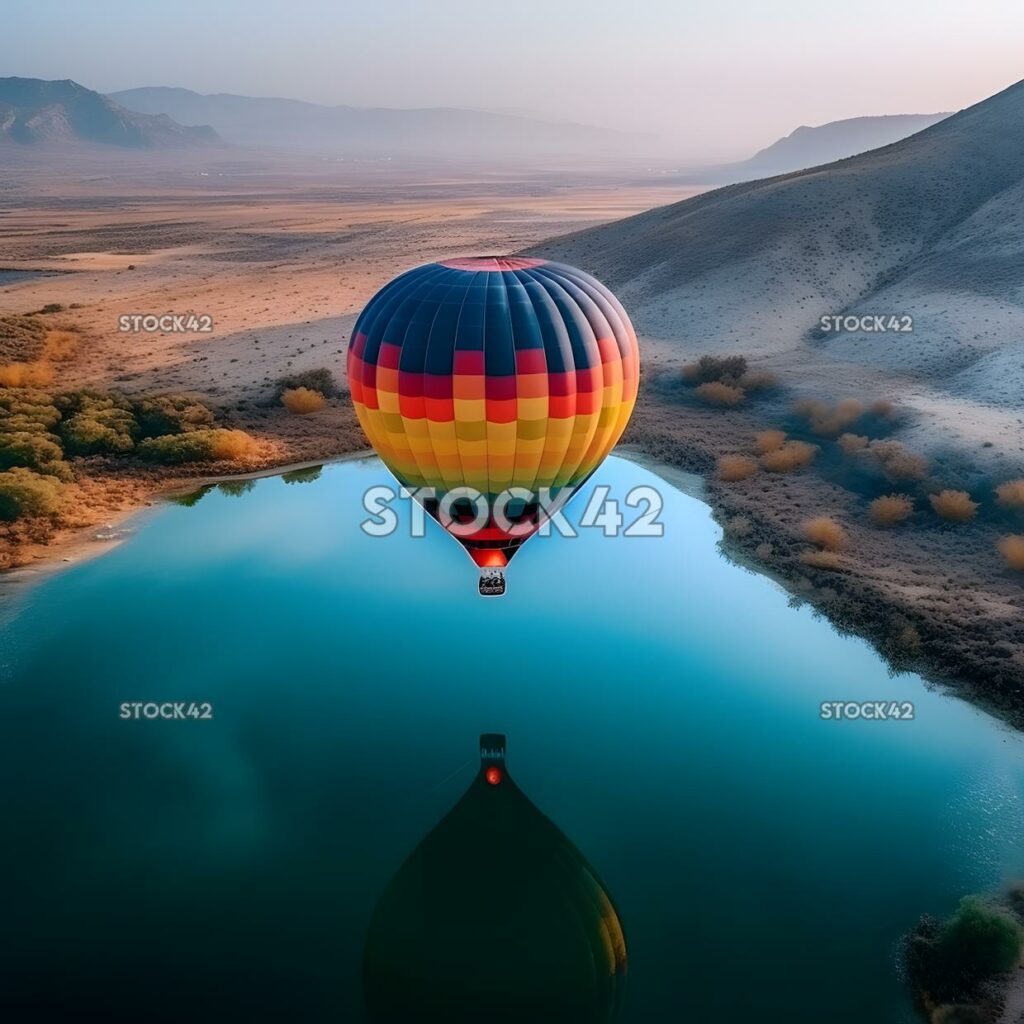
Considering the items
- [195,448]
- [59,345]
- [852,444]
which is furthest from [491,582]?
[59,345]

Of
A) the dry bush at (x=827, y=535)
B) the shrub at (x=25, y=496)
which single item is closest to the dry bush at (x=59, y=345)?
the shrub at (x=25, y=496)

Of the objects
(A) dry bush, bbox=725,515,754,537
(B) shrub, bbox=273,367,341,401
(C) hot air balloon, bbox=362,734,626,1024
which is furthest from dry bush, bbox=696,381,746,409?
(C) hot air balloon, bbox=362,734,626,1024

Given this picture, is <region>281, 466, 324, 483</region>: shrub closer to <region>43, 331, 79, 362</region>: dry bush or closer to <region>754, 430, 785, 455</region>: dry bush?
<region>754, 430, 785, 455</region>: dry bush

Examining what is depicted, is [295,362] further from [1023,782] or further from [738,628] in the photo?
[1023,782]

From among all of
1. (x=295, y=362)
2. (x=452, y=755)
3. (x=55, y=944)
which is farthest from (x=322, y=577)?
(x=295, y=362)

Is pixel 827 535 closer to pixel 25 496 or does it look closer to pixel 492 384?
pixel 492 384

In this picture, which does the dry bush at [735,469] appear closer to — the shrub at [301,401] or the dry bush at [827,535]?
the dry bush at [827,535]
